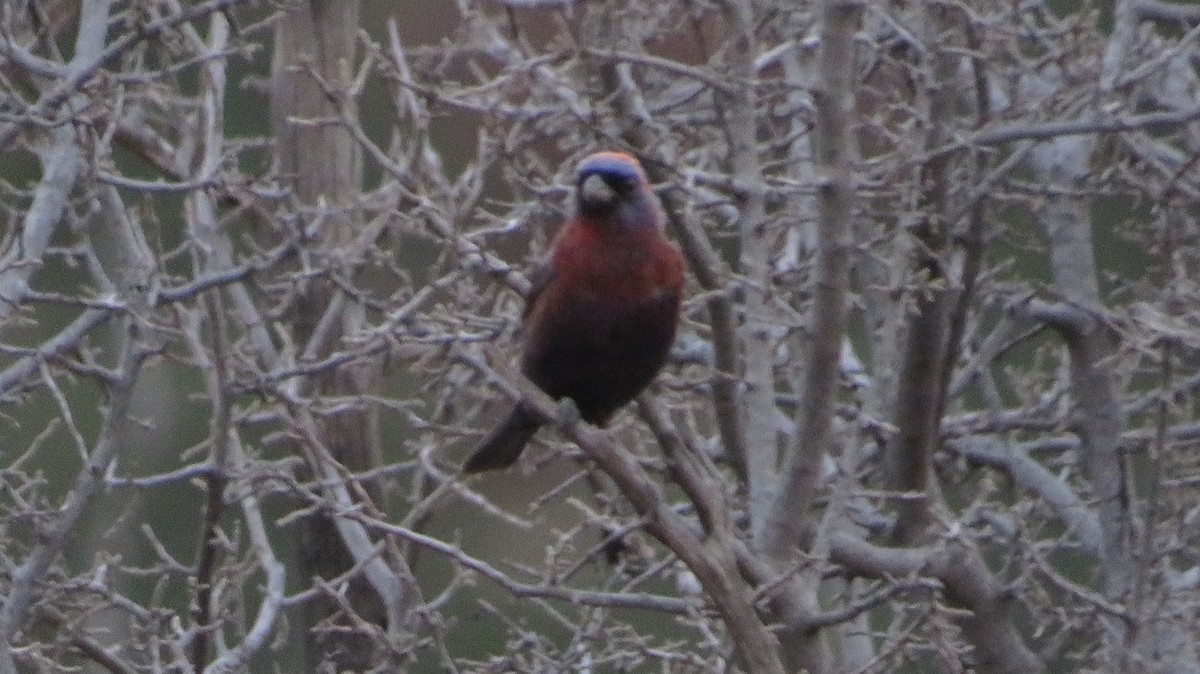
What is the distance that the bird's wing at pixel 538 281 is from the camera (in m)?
4.71

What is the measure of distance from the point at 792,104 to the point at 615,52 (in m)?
1.11

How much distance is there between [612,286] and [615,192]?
0.70ft

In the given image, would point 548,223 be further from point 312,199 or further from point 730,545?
point 730,545

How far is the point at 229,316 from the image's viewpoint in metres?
6.53

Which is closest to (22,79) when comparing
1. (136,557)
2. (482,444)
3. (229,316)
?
(229,316)

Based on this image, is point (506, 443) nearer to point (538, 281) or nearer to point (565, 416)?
point (538, 281)

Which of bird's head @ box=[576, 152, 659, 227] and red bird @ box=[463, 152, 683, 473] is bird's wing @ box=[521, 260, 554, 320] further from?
bird's head @ box=[576, 152, 659, 227]

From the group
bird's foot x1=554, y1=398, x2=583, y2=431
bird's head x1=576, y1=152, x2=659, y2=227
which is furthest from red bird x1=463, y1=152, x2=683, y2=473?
bird's foot x1=554, y1=398, x2=583, y2=431

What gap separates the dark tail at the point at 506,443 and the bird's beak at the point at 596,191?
1.55ft

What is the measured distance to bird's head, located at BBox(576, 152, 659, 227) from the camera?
4574 mm

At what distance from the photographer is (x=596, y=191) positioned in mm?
4543

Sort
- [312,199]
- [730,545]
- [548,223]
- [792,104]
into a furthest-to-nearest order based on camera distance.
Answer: [312,199]
[548,223]
[792,104]
[730,545]

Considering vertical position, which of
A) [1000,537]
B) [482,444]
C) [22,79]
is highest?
[22,79]

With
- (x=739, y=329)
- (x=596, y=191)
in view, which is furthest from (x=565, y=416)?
(x=739, y=329)
